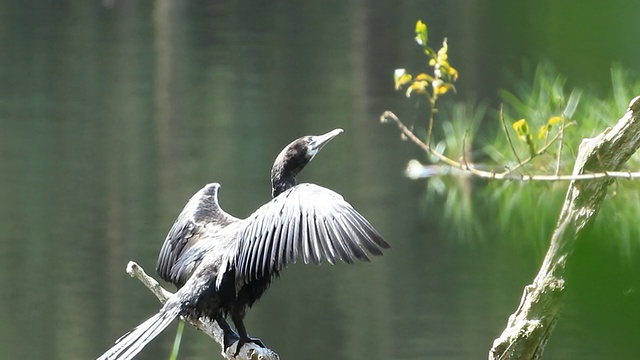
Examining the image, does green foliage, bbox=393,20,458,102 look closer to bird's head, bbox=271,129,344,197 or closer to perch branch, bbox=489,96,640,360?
perch branch, bbox=489,96,640,360

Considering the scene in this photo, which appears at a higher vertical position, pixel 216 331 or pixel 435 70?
pixel 435 70

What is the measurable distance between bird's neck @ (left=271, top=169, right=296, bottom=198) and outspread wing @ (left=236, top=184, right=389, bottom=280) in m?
0.50

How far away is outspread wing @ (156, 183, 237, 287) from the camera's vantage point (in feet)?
14.8

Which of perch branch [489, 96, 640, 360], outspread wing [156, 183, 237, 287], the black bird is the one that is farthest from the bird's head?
perch branch [489, 96, 640, 360]

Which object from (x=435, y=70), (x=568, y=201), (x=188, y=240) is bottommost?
(x=188, y=240)

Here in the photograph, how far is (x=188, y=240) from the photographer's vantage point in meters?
4.70

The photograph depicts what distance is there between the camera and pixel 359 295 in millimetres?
11898

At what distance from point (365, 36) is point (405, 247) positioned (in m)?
15.8

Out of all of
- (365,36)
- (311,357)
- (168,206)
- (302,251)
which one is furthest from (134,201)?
(365,36)

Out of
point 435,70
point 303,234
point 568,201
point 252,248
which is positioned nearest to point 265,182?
point 252,248

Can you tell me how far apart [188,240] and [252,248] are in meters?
0.91

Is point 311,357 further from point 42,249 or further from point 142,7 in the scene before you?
point 142,7

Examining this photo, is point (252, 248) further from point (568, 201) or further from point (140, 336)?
point (568, 201)

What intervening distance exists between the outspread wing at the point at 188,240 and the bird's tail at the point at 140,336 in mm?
439
